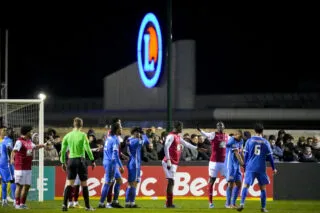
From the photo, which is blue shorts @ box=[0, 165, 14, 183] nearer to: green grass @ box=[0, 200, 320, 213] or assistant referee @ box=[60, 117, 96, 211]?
green grass @ box=[0, 200, 320, 213]

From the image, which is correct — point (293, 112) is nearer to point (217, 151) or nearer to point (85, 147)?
point (217, 151)

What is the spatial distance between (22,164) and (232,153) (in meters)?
5.75

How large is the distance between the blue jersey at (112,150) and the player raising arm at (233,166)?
3.14 m

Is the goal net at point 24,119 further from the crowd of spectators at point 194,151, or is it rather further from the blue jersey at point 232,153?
the blue jersey at point 232,153

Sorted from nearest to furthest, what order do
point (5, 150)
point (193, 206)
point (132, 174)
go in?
point (132, 174) < point (5, 150) < point (193, 206)

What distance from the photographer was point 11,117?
2870 cm

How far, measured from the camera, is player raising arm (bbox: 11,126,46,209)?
74.7 ft

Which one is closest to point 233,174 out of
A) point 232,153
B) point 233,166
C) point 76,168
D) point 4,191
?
point 233,166

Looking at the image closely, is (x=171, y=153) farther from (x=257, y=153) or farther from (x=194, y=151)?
(x=194, y=151)

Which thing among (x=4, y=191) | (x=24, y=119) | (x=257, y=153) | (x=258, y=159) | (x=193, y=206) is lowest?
(x=193, y=206)

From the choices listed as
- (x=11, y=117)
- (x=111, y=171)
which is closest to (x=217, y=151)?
(x=111, y=171)

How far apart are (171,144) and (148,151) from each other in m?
5.39

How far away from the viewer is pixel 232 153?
24578 millimetres

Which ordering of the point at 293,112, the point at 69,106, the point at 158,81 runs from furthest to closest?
the point at 69,106
the point at 293,112
the point at 158,81
